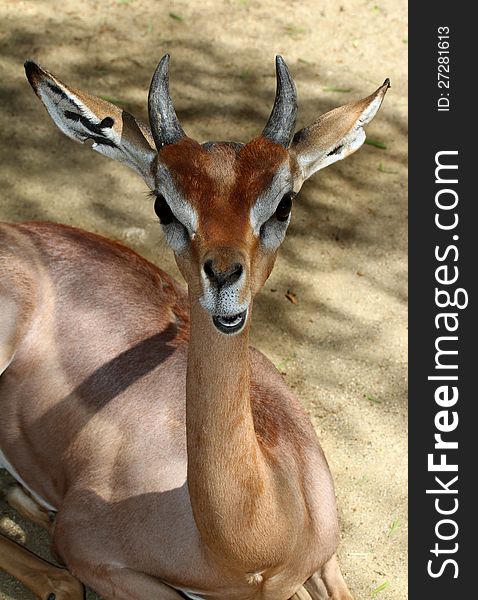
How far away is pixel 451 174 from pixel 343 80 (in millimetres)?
1139

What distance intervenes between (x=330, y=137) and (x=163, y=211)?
645 mm

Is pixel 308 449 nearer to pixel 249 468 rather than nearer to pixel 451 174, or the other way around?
pixel 249 468

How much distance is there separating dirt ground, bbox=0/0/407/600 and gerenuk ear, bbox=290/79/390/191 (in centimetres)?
169

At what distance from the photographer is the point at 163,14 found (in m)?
6.79

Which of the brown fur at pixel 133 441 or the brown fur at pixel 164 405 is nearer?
the brown fur at pixel 164 405

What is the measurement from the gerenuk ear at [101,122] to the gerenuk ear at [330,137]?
0.44m

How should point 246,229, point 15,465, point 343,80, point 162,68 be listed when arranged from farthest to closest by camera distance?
1. point 343,80
2. point 15,465
3. point 162,68
4. point 246,229

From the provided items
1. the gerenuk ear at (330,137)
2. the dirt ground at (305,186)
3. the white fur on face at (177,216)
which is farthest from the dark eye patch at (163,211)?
the dirt ground at (305,186)

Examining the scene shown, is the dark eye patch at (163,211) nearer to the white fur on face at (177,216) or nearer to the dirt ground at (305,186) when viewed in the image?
the white fur on face at (177,216)

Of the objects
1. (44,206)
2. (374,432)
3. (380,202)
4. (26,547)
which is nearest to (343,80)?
(380,202)

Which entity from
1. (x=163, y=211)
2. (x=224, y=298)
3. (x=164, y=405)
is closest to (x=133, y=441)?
(x=164, y=405)

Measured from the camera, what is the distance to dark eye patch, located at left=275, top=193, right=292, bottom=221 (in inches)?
111

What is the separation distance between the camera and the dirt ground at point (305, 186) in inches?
178

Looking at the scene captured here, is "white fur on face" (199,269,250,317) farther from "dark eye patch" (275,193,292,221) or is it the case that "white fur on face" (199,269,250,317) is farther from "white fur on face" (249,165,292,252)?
"dark eye patch" (275,193,292,221)
